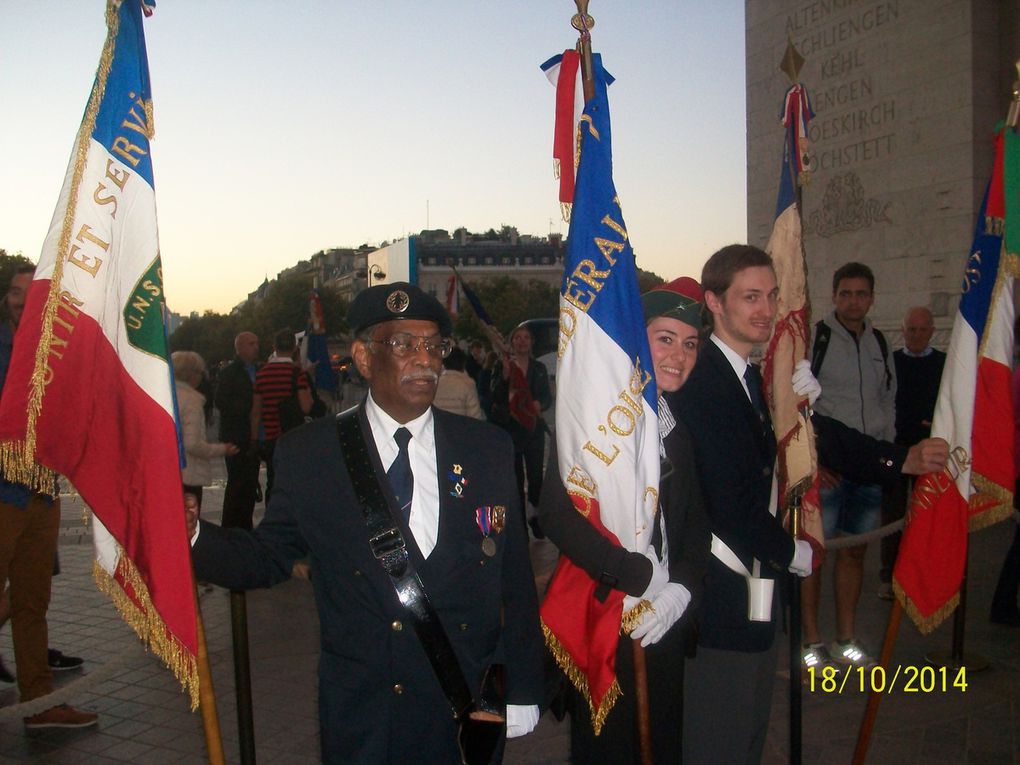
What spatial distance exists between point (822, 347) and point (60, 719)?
4.76m

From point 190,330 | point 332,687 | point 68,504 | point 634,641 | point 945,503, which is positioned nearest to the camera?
point 332,687

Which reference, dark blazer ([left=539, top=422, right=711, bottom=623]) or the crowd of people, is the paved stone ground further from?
dark blazer ([left=539, top=422, right=711, bottom=623])

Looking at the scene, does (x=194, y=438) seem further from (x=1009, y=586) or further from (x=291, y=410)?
(x=1009, y=586)

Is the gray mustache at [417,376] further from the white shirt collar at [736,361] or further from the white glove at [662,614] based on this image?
the white shirt collar at [736,361]

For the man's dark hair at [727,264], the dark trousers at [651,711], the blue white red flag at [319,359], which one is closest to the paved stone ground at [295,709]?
the dark trousers at [651,711]

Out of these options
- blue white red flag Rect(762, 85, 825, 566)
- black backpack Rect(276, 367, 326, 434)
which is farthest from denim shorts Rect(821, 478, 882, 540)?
black backpack Rect(276, 367, 326, 434)

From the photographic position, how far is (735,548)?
119 inches

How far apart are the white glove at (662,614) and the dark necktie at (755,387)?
2.39 ft

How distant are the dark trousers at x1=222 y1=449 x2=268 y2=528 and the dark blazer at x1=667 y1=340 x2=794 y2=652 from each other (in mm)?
5985

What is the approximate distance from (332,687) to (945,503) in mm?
3027

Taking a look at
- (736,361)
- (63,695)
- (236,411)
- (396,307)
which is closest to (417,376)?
(396,307)

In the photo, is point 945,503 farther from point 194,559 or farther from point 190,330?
point 190,330

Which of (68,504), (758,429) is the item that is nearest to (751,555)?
(758,429)

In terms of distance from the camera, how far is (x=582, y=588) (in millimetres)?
2889
